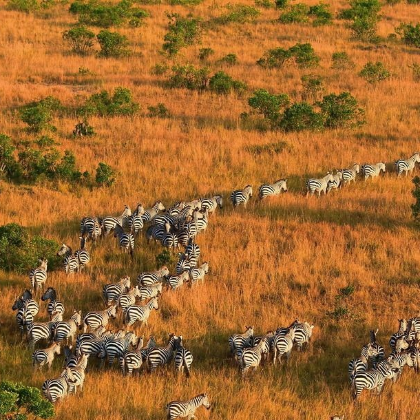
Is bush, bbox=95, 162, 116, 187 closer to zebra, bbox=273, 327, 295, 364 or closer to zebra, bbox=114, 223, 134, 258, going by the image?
zebra, bbox=114, 223, 134, 258

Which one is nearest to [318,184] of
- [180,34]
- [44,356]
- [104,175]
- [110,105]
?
[104,175]

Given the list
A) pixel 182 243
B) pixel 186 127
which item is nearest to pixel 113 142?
pixel 186 127

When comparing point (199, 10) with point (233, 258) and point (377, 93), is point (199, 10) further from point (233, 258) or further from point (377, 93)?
point (233, 258)

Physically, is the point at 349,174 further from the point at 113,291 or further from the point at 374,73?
the point at 374,73

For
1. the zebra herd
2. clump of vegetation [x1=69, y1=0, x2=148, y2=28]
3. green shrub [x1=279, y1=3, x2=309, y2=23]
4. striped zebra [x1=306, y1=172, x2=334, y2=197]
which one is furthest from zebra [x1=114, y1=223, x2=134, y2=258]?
green shrub [x1=279, y1=3, x2=309, y2=23]

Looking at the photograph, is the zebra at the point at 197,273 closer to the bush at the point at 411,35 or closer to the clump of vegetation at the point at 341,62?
the clump of vegetation at the point at 341,62
